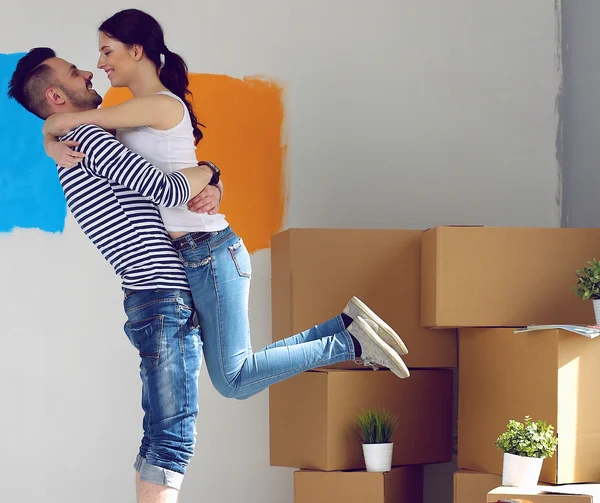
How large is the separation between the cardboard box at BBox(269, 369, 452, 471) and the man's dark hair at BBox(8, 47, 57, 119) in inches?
40.1

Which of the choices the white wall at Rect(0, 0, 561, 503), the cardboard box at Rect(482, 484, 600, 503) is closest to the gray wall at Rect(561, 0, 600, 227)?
the white wall at Rect(0, 0, 561, 503)

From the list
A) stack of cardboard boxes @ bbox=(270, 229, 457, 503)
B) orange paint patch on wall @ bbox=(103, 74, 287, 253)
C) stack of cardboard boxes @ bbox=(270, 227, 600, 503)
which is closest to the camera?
stack of cardboard boxes @ bbox=(270, 227, 600, 503)

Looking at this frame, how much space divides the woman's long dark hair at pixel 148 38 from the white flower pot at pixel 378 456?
3.13 ft

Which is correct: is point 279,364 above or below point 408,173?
below

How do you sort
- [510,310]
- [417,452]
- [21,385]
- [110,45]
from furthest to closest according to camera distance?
[21,385] → [417,452] → [510,310] → [110,45]

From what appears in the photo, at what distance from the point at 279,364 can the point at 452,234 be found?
2.05ft

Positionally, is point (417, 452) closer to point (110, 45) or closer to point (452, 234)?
point (452, 234)

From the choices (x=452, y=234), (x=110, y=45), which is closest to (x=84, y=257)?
(x=110, y=45)

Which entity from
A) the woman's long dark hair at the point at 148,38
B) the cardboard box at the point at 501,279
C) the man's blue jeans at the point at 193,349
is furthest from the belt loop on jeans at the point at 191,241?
the cardboard box at the point at 501,279

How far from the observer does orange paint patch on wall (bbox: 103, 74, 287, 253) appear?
281 cm

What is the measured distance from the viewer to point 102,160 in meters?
1.81

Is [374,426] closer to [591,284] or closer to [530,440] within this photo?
[530,440]

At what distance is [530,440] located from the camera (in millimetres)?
1941

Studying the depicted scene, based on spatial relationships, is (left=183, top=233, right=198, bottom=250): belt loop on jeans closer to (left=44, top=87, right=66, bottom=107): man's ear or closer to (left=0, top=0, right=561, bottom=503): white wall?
(left=44, top=87, right=66, bottom=107): man's ear
